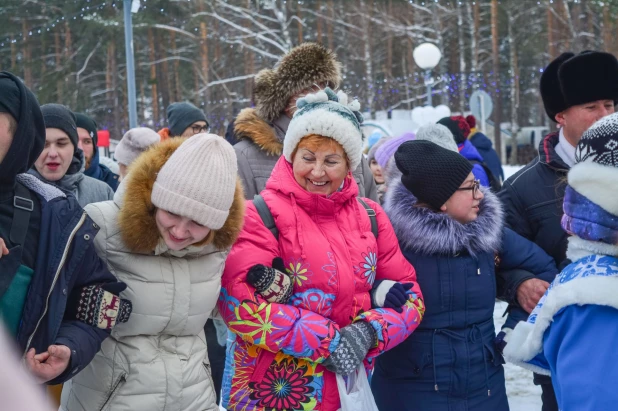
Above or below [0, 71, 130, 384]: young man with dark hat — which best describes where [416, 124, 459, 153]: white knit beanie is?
above

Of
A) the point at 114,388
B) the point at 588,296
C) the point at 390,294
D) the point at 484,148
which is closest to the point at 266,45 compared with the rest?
the point at 484,148

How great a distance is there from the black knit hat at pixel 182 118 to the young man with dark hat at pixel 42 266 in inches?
132

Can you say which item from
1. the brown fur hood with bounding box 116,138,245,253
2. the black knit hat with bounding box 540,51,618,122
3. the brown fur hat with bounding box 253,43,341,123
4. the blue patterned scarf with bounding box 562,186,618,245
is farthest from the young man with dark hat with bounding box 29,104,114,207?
the blue patterned scarf with bounding box 562,186,618,245

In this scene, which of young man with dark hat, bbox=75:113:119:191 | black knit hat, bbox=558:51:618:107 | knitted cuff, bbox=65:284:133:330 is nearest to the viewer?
knitted cuff, bbox=65:284:133:330

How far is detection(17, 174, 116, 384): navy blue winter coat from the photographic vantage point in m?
2.15

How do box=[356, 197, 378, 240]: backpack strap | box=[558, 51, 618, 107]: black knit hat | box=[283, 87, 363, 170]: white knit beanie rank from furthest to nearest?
box=[558, 51, 618, 107]: black knit hat → box=[356, 197, 378, 240]: backpack strap → box=[283, 87, 363, 170]: white knit beanie

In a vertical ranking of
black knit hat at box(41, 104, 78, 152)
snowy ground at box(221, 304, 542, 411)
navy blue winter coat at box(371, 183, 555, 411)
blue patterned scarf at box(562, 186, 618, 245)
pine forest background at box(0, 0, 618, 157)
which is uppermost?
pine forest background at box(0, 0, 618, 157)

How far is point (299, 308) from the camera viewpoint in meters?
2.64

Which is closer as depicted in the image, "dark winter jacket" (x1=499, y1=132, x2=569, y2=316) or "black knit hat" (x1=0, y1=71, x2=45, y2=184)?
"black knit hat" (x1=0, y1=71, x2=45, y2=184)

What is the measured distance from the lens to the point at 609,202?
1.78m

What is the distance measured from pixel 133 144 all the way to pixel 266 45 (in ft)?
80.8

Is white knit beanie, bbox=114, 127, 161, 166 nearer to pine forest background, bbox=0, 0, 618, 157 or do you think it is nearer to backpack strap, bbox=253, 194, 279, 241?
backpack strap, bbox=253, 194, 279, 241

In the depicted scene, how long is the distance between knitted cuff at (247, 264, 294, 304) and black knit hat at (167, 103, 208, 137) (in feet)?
10.7

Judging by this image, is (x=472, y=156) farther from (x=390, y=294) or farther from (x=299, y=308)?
(x=299, y=308)
